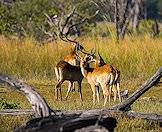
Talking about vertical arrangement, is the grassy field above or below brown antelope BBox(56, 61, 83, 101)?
below

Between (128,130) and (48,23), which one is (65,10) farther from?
(128,130)

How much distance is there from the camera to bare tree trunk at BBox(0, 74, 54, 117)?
667cm

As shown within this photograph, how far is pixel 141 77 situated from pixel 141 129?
7.84 m

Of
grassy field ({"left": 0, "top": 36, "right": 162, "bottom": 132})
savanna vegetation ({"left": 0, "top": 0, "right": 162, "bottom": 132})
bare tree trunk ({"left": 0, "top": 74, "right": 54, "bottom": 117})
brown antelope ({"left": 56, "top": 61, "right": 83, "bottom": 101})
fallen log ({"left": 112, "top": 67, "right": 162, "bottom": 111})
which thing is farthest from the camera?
grassy field ({"left": 0, "top": 36, "right": 162, "bottom": 132})

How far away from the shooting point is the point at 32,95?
21.9ft

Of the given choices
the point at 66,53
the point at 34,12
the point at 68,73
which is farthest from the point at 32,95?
the point at 34,12

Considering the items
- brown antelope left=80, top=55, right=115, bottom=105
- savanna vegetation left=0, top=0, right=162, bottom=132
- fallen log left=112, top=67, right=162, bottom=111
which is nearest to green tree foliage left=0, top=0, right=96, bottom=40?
savanna vegetation left=0, top=0, right=162, bottom=132

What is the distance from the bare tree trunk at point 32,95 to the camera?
263 inches

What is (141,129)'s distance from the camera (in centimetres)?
780

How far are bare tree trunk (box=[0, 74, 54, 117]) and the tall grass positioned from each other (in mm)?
8985

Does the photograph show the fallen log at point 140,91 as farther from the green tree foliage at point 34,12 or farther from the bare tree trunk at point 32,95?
the green tree foliage at point 34,12

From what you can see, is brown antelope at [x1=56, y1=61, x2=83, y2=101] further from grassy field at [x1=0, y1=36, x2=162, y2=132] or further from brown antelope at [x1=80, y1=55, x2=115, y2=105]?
grassy field at [x1=0, y1=36, x2=162, y2=132]

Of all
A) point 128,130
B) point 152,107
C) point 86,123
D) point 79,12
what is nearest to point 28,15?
point 79,12

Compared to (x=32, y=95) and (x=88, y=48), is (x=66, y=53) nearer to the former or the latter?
(x=88, y=48)
